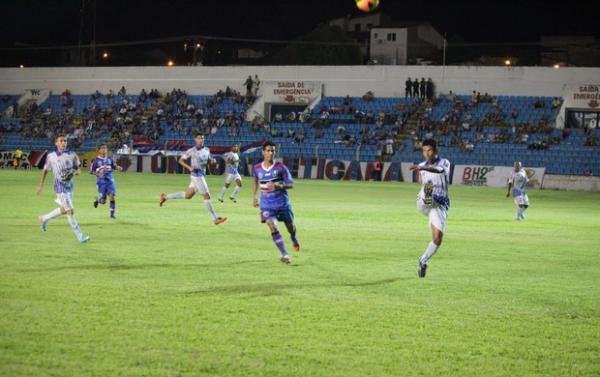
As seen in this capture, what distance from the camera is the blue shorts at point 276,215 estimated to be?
14.9 metres

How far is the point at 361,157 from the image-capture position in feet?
184

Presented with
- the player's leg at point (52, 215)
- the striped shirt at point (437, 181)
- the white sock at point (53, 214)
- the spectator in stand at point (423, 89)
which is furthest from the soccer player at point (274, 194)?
the spectator in stand at point (423, 89)

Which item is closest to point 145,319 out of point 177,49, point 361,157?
point 361,157

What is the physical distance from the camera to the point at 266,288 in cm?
1207

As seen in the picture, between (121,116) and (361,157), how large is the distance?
75.5 feet

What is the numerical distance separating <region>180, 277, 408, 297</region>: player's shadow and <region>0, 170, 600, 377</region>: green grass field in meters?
0.03

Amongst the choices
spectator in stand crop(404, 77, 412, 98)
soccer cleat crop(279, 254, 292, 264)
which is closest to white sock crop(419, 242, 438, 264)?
soccer cleat crop(279, 254, 292, 264)

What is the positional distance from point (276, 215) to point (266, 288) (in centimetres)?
312

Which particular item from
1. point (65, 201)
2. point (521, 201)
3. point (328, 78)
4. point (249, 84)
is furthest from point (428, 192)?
point (249, 84)

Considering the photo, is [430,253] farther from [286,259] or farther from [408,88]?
[408,88]

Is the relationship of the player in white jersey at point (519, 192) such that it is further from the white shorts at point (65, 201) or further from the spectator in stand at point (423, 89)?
the spectator in stand at point (423, 89)

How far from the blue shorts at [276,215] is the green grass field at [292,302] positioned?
2.75ft

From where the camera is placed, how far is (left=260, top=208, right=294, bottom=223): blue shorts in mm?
14945

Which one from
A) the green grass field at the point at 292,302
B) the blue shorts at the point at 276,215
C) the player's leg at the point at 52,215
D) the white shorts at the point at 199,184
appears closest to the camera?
the green grass field at the point at 292,302
